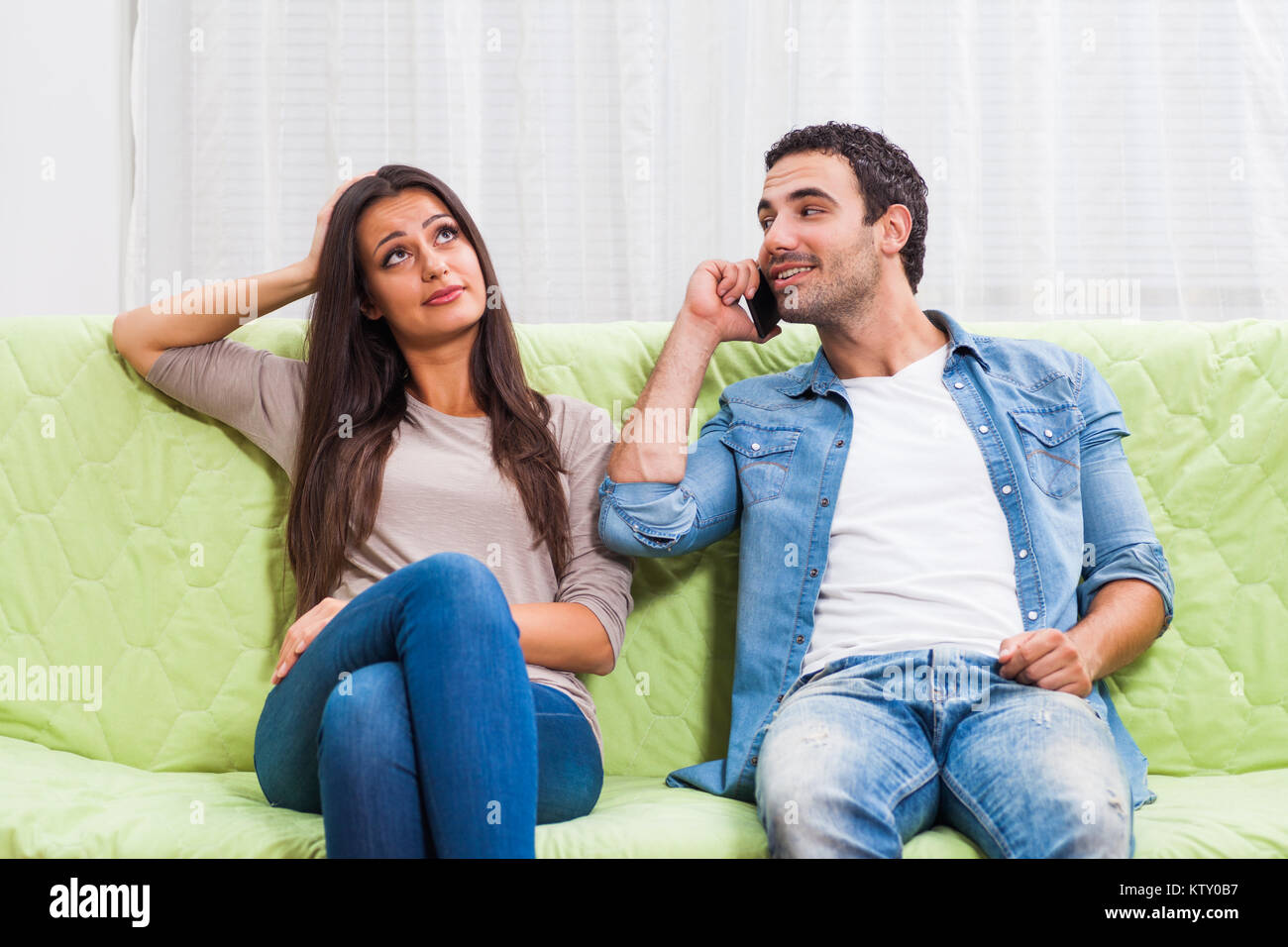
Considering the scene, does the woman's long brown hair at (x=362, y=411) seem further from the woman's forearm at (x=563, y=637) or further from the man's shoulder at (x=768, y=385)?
the man's shoulder at (x=768, y=385)

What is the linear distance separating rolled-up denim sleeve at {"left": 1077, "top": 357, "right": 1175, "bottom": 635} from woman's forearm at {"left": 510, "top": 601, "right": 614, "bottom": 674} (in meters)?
0.59

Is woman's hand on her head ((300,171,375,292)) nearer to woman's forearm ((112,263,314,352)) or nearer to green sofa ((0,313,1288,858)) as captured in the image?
woman's forearm ((112,263,314,352))

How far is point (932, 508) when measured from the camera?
1.27 meters

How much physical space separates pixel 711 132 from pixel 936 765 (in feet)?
3.85

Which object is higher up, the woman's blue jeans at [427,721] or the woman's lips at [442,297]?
the woman's lips at [442,297]

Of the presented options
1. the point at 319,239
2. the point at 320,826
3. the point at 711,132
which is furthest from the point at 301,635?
the point at 711,132

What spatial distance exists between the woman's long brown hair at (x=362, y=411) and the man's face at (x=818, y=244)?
0.35m

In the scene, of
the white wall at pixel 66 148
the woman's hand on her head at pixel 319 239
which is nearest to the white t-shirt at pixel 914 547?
the woman's hand on her head at pixel 319 239

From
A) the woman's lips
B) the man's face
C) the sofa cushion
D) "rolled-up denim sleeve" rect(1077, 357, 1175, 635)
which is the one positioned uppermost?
the man's face

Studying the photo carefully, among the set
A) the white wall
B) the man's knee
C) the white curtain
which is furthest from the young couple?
the white wall

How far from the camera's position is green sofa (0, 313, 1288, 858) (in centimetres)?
134

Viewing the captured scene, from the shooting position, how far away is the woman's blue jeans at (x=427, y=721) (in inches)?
34.8

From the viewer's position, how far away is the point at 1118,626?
1.23 meters
